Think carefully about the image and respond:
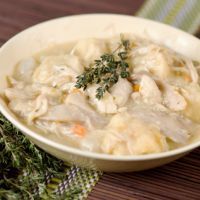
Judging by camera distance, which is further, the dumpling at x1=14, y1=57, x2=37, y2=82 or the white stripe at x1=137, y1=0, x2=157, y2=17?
the white stripe at x1=137, y1=0, x2=157, y2=17

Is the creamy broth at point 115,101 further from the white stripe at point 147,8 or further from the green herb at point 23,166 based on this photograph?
the white stripe at point 147,8

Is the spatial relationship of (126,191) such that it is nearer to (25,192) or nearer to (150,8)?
(25,192)

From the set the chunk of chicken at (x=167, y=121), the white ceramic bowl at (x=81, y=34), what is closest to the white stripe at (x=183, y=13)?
the white ceramic bowl at (x=81, y=34)

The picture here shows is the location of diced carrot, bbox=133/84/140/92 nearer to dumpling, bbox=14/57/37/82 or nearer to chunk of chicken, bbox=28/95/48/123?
chunk of chicken, bbox=28/95/48/123

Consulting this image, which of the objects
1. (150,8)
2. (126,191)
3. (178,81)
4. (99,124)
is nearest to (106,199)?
(126,191)

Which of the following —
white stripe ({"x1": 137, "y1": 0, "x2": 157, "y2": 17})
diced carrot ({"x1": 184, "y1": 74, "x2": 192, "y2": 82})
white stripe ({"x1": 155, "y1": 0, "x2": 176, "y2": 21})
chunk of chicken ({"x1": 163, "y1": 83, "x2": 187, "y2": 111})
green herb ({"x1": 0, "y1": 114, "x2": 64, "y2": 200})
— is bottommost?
green herb ({"x1": 0, "y1": 114, "x2": 64, "y2": 200})

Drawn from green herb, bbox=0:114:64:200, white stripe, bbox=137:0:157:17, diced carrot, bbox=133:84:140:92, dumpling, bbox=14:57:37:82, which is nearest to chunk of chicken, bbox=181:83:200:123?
diced carrot, bbox=133:84:140:92

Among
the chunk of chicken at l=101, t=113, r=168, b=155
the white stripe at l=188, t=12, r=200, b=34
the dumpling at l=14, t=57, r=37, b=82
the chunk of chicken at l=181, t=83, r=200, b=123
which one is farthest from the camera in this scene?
the white stripe at l=188, t=12, r=200, b=34
